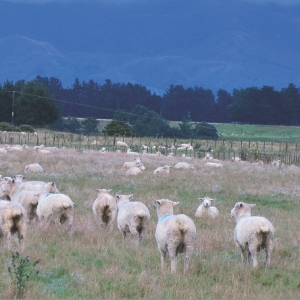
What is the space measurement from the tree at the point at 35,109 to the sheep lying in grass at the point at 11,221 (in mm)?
65419

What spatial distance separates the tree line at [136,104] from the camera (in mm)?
78375

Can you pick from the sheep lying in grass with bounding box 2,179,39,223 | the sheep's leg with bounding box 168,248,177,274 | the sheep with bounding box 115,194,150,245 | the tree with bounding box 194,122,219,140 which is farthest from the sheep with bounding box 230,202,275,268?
the tree with bounding box 194,122,219,140

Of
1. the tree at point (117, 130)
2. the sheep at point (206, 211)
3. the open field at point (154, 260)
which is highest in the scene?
the tree at point (117, 130)

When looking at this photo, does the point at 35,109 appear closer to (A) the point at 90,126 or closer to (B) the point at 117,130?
(A) the point at 90,126

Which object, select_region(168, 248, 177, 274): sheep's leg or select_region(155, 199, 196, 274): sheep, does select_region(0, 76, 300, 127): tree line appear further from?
select_region(168, 248, 177, 274): sheep's leg

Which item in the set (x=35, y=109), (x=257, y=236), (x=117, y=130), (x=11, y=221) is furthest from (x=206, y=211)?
(x=35, y=109)

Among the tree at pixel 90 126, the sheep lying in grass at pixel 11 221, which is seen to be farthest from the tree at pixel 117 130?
the sheep lying in grass at pixel 11 221

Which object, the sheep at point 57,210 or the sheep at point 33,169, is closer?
the sheep at point 57,210

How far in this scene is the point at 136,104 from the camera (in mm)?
131750

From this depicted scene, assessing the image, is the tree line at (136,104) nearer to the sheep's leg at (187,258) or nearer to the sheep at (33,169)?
the sheep at (33,169)

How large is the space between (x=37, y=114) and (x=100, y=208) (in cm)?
6294

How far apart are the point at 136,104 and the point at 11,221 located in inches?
4724

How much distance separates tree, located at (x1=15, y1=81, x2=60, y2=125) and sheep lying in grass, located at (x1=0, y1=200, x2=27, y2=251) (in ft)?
215

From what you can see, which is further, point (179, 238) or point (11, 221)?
point (11, 221)
